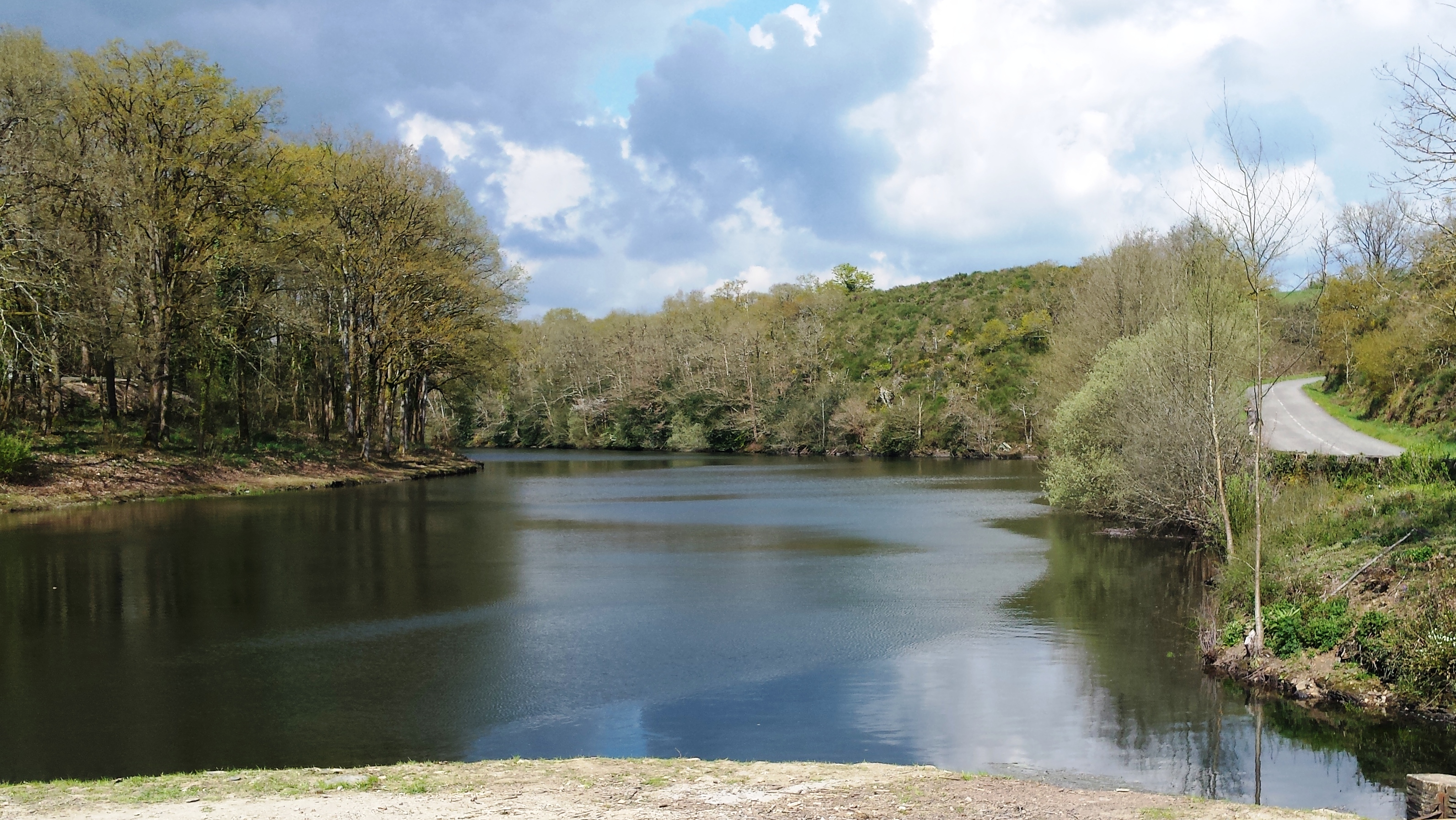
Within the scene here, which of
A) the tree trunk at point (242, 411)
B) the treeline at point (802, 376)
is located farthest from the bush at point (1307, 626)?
the treeline at point (802, 376)

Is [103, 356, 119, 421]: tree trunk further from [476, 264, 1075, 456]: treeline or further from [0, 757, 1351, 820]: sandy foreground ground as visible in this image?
[476, 264, 1075, 456]: treeline

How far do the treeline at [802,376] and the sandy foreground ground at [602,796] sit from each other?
208 feet

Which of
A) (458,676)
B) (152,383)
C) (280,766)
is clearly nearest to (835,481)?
(152,383)

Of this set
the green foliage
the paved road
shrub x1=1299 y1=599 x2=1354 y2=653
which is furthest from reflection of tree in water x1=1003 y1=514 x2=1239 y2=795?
the green foliage

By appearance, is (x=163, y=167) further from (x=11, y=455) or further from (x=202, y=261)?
(x=11, y=455)

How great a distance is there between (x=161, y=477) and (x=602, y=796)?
3352cm

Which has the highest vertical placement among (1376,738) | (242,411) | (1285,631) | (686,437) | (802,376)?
(802,376)

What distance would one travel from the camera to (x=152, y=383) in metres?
35.7

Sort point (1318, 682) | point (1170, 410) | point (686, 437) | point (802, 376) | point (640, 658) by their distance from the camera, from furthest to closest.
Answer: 1. point (802, 376)
2. point (686, 437)
3. point (1170, 410)
4. point (640, 658)
5. point (1318, 682)

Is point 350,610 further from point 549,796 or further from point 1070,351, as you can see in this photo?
point 1070,351

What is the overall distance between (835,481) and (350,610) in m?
35.5

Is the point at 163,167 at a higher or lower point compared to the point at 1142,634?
higher

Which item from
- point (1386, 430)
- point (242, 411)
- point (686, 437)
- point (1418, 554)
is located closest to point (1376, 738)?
point (1418, 554)

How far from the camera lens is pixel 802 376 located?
297ft
